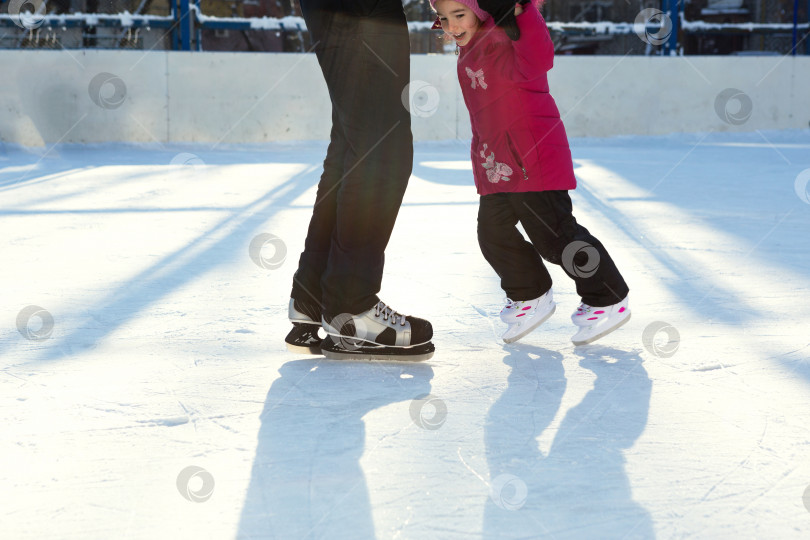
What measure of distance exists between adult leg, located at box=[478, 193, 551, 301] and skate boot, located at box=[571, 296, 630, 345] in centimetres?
11

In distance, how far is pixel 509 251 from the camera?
2.06 meters


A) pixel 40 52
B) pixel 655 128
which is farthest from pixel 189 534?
pixel 655 128

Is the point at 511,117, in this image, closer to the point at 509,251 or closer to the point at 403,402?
the point at 509,251

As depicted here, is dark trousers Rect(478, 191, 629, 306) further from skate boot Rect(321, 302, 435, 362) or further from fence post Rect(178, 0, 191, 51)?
fence post Rect(178, 0, 191, 51)

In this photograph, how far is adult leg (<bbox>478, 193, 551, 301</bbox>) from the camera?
→ 2055 millimetres

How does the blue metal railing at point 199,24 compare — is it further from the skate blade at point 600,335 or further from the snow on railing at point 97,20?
the skate blade at point 600,335

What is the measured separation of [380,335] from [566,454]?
60 cm

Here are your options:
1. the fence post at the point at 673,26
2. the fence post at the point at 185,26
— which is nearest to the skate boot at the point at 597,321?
the fence post at the point at 185,26

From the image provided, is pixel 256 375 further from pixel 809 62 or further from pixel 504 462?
pixel 809 62

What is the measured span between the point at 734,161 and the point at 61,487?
5.78 m

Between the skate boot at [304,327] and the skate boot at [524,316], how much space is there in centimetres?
43

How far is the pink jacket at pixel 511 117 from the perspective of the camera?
1.94 metres

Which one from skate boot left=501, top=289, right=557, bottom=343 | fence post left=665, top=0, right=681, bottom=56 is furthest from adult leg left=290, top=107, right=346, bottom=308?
fence post left=665, top=0, right=681, bottom=56

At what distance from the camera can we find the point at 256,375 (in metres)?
1.81
